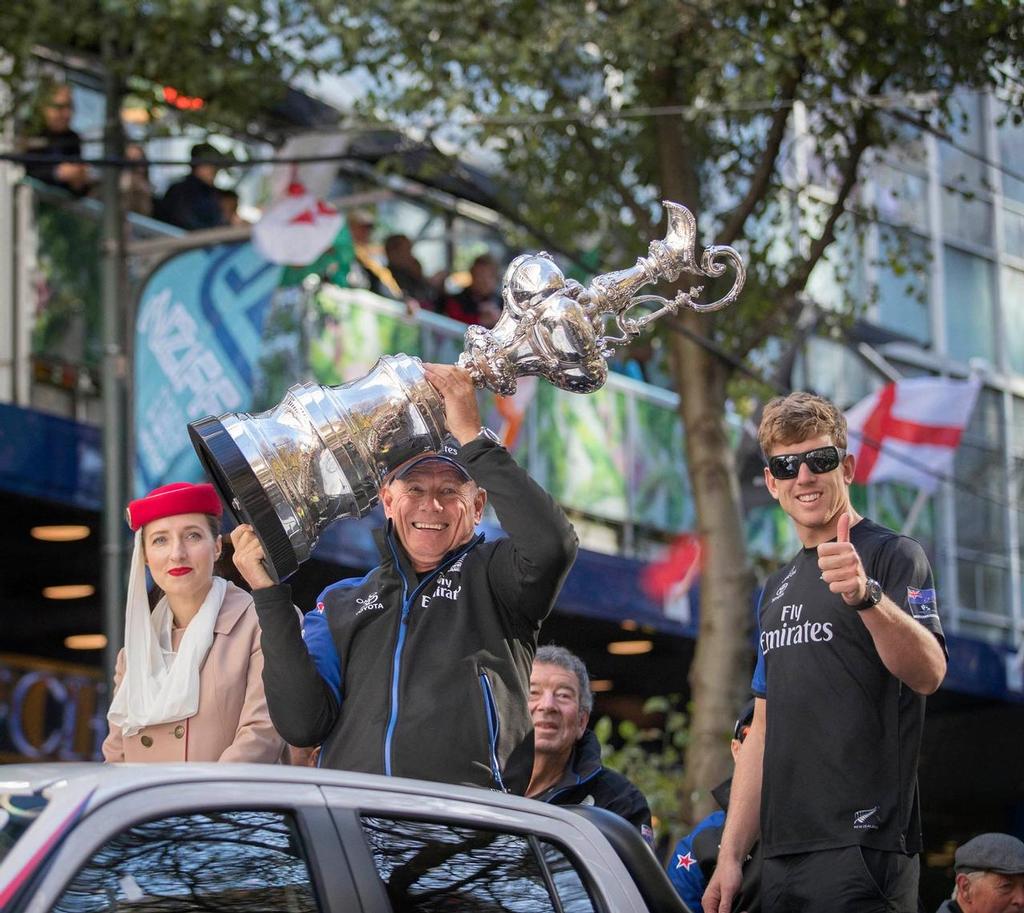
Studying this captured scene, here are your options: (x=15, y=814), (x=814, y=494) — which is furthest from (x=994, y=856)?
(x=15, y=814)

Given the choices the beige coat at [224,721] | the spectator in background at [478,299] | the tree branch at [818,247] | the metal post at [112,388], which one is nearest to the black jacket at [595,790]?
the beige coat at [224,721]

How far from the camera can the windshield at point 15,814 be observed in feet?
11.5

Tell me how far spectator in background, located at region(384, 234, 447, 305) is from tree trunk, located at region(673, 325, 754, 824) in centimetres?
388

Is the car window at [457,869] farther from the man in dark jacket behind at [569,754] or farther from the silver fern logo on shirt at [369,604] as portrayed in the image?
the man in dark jacket behind at [569,754]

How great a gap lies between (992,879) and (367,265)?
34.2 ft

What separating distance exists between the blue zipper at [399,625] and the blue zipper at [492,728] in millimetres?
248

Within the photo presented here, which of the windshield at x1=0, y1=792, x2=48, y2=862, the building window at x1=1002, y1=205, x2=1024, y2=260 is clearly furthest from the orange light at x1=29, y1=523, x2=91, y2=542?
the building window at x1=1002, y1=205, x2=1024, y2=260

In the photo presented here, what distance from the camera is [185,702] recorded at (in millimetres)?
5527

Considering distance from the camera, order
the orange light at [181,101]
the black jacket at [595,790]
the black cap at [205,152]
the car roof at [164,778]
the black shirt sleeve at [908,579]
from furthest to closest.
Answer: the black cap at [205,152] < the orange light at [181,101] < the black jacket at [595,790] < the black shirt sleeve at [908,579] < the car roof at [164,778]

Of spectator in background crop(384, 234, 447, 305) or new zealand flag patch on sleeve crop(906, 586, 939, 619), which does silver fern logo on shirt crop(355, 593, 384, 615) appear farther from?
spectator in background crop(384, 234, 447, 305)

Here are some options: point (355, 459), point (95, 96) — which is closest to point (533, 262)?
point (355, 459)

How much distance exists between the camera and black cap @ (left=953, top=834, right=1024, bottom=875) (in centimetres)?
742

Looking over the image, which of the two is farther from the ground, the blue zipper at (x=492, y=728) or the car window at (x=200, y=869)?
the blue zipper at (x=492, y=728)

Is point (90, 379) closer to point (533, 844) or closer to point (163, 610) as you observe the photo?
point (163, 610)
